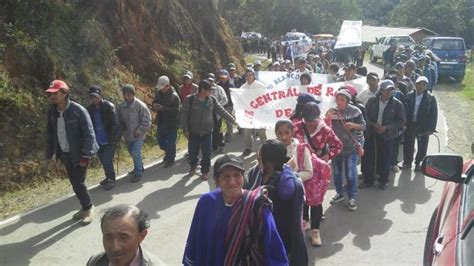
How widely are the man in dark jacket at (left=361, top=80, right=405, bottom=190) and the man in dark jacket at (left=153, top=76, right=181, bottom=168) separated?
3233mm

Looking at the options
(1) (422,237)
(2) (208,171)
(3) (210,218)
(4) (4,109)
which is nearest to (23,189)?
(4) (4,109)

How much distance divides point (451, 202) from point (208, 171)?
15.8 ft

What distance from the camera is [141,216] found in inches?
96.5

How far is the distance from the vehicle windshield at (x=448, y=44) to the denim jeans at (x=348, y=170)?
1716cm

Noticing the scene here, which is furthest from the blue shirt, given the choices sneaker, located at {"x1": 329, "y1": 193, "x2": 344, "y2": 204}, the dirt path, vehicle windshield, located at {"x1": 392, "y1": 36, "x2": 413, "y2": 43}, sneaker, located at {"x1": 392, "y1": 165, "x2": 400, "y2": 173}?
vehicle windshield, located at {"x1": 392, "y1": 36, "x2": 413, "y2": 43}

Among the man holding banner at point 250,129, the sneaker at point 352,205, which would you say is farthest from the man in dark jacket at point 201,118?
the sneaker at point 352,205

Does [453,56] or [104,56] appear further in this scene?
[453,56]

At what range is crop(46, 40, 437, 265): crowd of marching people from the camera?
2.88 meters

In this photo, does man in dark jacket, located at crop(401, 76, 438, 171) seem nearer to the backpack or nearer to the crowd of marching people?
the crowd of marching people

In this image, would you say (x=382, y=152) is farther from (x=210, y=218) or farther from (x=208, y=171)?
(x=210, y=218)

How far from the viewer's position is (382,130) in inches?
267

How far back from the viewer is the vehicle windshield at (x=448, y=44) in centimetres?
2078

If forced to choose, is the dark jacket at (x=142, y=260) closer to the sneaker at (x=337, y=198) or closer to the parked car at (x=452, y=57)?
the sneaker at (x=337, y=198)

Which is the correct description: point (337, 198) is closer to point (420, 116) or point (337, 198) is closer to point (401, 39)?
point (420, 116)
